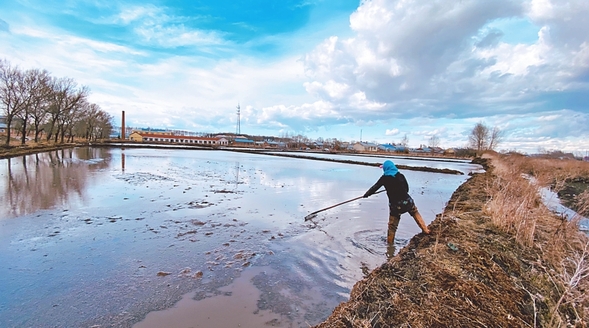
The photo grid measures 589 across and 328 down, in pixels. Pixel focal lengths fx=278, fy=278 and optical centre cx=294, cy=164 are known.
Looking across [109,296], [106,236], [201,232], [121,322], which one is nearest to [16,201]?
[106,236]

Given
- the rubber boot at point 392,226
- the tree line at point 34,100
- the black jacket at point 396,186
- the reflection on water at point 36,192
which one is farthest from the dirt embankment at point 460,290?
the tree line at point 34,100

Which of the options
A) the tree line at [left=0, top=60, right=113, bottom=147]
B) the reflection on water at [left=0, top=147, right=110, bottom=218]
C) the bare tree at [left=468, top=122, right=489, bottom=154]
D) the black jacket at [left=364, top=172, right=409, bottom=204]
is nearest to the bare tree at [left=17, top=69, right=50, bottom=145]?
the tree line at [left=0, top=60, right=113, bottom=147]

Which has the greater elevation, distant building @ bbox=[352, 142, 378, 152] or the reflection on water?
distant building @ bbox=[352, 142, 378, 152]

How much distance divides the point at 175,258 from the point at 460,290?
4977 mm

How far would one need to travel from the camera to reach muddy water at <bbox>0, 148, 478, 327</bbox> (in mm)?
3898

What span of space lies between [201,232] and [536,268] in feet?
23.3

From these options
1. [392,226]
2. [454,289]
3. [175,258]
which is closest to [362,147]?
[392,226]

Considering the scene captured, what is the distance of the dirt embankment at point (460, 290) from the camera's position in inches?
127

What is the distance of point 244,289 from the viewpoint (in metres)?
4.57

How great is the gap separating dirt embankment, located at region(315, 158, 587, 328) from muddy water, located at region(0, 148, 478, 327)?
0.78 meters

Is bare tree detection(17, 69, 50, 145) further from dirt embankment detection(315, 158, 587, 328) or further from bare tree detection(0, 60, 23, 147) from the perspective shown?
dirt embankment detection(315, 158, 587, 328)

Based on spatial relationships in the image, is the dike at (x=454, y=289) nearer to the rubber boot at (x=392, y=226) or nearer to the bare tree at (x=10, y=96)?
the rubber boot at (x=392, y=226)

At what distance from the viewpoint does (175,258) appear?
5.55 metres

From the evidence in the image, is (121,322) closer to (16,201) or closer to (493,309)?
(493,309)
